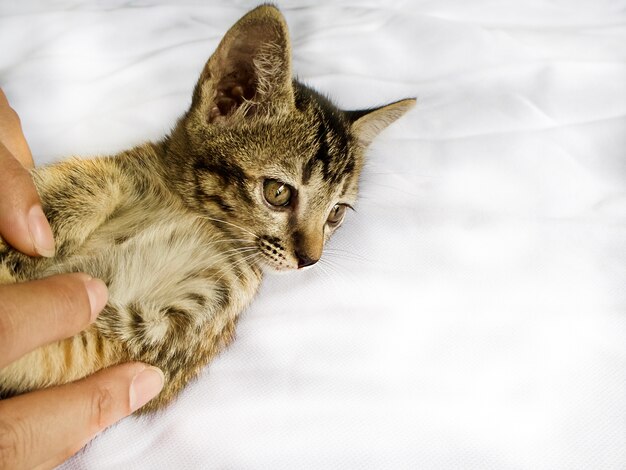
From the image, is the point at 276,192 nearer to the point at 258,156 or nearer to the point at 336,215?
the point at 258,156

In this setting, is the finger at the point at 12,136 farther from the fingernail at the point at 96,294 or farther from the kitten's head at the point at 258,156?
the fingernail at the point at 96,294

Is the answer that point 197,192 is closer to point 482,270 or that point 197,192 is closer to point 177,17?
point 482,270

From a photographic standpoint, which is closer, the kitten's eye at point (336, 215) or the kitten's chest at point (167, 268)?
the kitten's chest at point (167, 268)

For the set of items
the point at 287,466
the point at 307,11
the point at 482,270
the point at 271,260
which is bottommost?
the point at 287,466

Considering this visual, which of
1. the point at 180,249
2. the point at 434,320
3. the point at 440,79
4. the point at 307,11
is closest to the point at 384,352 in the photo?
the point at 434,320

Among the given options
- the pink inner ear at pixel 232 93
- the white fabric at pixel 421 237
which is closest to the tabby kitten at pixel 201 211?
the pink inner ear at pixel 232 93

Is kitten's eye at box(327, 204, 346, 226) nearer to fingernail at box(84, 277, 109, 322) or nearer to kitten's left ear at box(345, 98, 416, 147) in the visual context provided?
kitten's left ear at box(345, 98, 416, 147)
